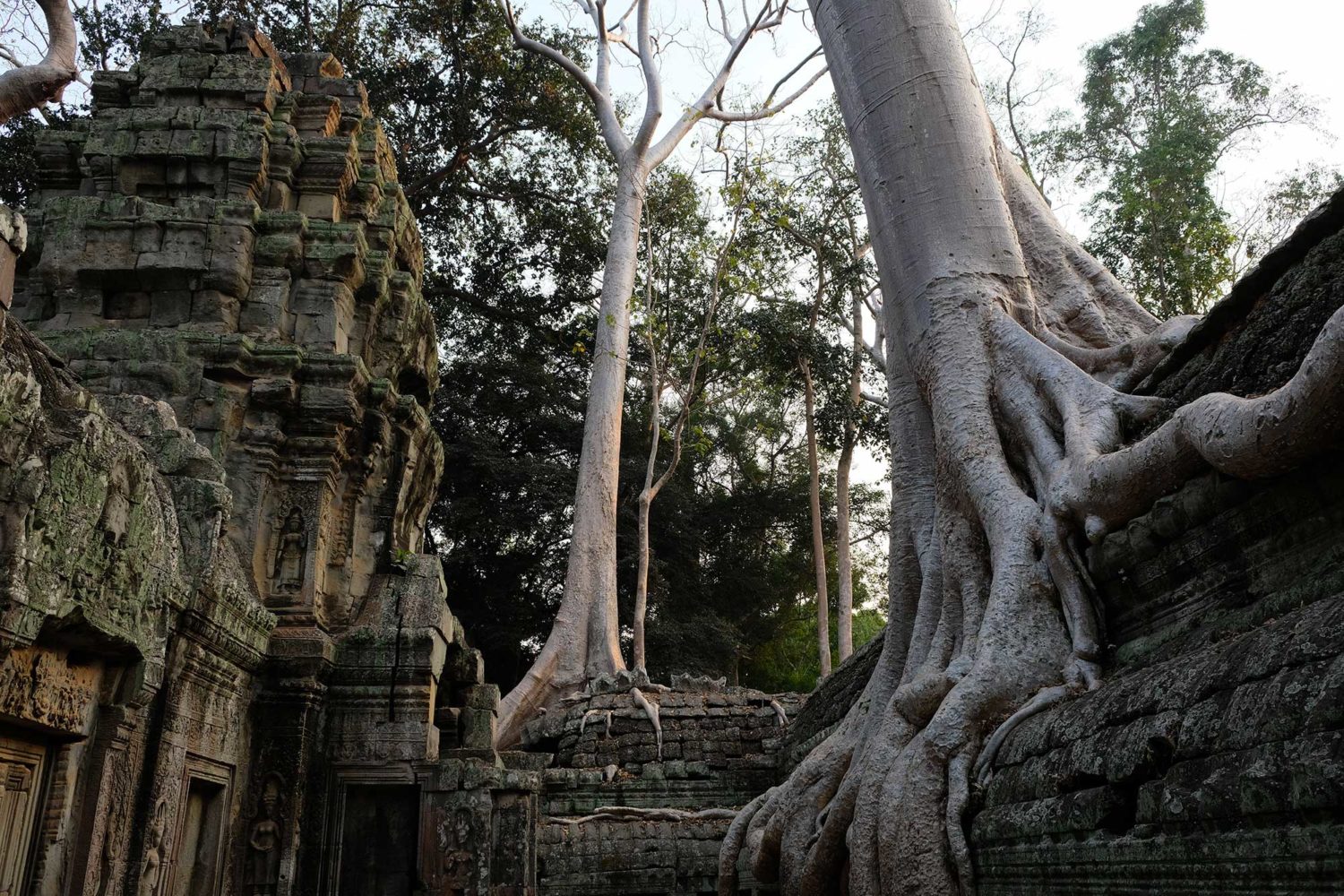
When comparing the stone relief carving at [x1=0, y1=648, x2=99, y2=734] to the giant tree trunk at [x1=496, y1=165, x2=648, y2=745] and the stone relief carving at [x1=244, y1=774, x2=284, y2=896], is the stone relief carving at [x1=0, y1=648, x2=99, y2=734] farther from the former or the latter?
the giant tree trunk at [x1=496, y1=165, x2=648, y2=745]

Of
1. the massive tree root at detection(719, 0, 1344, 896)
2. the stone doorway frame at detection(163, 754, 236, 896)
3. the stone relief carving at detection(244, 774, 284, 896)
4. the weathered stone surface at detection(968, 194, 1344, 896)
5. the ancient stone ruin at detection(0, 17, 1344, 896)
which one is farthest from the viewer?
the stone relief carving at detection(244, 774, 284, 896)

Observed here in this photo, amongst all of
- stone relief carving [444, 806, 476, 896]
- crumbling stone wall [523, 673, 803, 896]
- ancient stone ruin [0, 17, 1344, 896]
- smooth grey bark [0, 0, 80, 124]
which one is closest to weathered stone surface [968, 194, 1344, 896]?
ancient stone ruin [0, 17, 1344, 896]

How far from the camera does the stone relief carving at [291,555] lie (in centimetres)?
546

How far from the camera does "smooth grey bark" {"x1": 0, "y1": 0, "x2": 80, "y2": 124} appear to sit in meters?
6.07

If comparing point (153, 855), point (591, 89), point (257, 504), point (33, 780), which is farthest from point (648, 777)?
point (591, 89)

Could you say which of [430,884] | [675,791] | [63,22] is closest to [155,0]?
A: [63,22]

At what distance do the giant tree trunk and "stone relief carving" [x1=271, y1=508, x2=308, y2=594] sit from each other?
14.1 feet

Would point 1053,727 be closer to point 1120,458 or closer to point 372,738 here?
point 1120,458

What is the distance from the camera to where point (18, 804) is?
3.27m

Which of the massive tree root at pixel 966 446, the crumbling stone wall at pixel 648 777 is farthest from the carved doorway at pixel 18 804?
the crumbling stone wall at pixel 648 777

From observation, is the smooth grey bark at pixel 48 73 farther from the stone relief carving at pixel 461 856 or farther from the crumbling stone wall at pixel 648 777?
the crumbling stone wall at pixel 648 777

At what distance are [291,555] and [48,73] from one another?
3101 mm

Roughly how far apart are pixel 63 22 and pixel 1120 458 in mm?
6476

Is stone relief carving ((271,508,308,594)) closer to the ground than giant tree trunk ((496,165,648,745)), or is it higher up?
closer to the ground
